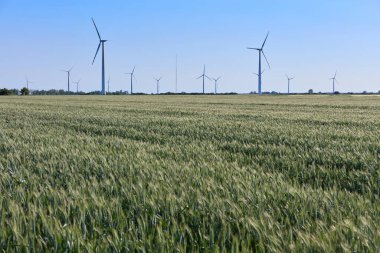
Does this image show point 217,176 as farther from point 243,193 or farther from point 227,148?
point 227,148

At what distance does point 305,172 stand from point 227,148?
231cm

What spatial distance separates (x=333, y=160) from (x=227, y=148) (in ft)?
6.28

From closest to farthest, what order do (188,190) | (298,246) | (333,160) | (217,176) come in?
1. (298,246)
2. (188,190)
3. (217,176)
4. (333,160)

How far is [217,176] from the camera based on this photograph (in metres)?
3.80

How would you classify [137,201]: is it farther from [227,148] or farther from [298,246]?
[227,148]

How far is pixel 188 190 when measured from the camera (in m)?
3.08

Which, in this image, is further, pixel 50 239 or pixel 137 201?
pixel 137 201

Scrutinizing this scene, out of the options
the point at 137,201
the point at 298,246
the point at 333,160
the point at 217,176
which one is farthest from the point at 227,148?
the point at 298,246

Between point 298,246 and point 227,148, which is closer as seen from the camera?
point 298,246

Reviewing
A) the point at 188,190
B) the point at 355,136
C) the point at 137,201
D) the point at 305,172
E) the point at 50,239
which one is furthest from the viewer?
the point at 355,136

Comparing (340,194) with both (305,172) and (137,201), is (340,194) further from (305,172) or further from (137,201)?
(137,201)

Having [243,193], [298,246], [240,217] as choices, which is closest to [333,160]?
[243,193]

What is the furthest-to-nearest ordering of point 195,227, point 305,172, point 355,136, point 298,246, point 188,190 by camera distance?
1. point 355,136
2. point 305,172
3. point 188,190
4. point 195,227
5. point 298,246

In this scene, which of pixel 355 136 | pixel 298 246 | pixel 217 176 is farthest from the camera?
pixel 355 136
